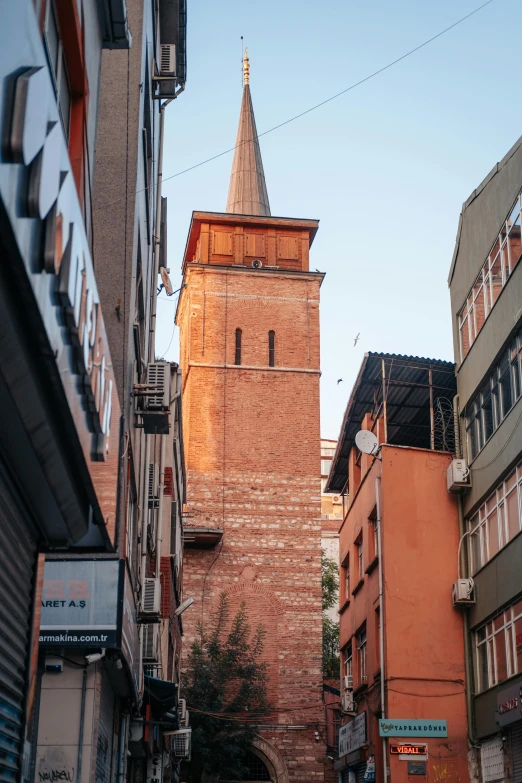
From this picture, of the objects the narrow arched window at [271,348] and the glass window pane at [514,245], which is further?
the narrow arched window at [271,348]

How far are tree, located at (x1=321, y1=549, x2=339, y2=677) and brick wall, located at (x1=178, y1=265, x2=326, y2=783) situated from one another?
9271 millimetres

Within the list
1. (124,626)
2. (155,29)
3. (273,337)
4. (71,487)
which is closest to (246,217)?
(273,337)

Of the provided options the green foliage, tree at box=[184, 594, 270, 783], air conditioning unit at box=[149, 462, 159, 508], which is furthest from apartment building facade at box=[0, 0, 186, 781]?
the green foliage

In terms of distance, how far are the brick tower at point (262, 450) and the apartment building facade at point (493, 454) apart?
1448cm

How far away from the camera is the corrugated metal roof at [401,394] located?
23.1 m

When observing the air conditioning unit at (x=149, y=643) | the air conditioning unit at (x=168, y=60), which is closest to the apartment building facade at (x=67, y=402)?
the air conditioning unit at (x=168, y=60)

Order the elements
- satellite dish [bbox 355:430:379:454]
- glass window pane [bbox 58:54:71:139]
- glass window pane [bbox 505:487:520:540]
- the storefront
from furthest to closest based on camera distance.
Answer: satellite dish [bbox 355:430:379:454], glass window pane [bbox 505:487:520:540], glass window pane [bbox 58:54:71:139], the storefront

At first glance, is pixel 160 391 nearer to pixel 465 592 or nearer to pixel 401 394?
pixel 465 592

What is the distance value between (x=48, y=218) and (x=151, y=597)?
34.8 ft

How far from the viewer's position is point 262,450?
3697cm

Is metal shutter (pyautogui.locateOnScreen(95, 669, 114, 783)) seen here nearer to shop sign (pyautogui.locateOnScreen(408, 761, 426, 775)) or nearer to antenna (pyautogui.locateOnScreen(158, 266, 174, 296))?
antenna (pyautogui.locateOnScreen(158, 266, 174, 296))

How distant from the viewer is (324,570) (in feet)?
167

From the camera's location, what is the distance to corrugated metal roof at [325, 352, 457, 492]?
23.1 meters

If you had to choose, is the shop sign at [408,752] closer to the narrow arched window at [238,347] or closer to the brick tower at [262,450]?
the brick tower at [262,450]
